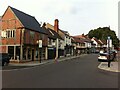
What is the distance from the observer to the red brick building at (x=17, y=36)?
3882 centimetres

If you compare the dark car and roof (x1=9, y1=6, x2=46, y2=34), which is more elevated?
roof (x1=9, y1=6, x2=46, y2=34)

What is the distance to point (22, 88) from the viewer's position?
1127cm

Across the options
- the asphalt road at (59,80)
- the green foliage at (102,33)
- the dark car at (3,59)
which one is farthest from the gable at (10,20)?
the green foliage at (102,33)

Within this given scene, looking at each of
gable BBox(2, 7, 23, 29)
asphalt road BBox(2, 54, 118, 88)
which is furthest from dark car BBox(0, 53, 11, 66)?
gable BBox(2, 7, 23, 29)

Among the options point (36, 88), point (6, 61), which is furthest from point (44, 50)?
point (36, 88)

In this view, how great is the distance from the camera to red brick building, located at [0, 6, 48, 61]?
38822 millimetres

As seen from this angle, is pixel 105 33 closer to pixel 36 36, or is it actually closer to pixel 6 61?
pixel 36 36

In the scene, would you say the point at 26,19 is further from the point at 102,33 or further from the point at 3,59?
the point at 102,33

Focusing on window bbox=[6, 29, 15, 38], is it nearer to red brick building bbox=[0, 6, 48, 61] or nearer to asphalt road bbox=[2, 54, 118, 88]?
red brick building bbox=[0, 6, 48, 61]

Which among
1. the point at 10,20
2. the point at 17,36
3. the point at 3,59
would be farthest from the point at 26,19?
the point at 3,59

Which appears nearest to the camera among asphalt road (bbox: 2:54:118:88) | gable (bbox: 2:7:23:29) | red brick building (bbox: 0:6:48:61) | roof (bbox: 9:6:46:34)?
asphalt road (bbox: 2:54:118:88)

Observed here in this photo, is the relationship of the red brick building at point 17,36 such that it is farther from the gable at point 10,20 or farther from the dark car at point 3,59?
the dark car at point 3,59

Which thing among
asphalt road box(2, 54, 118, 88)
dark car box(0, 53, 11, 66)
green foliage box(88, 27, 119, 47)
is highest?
green foliage box(88, 27, 119, 47)

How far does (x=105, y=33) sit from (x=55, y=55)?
3437 inches
